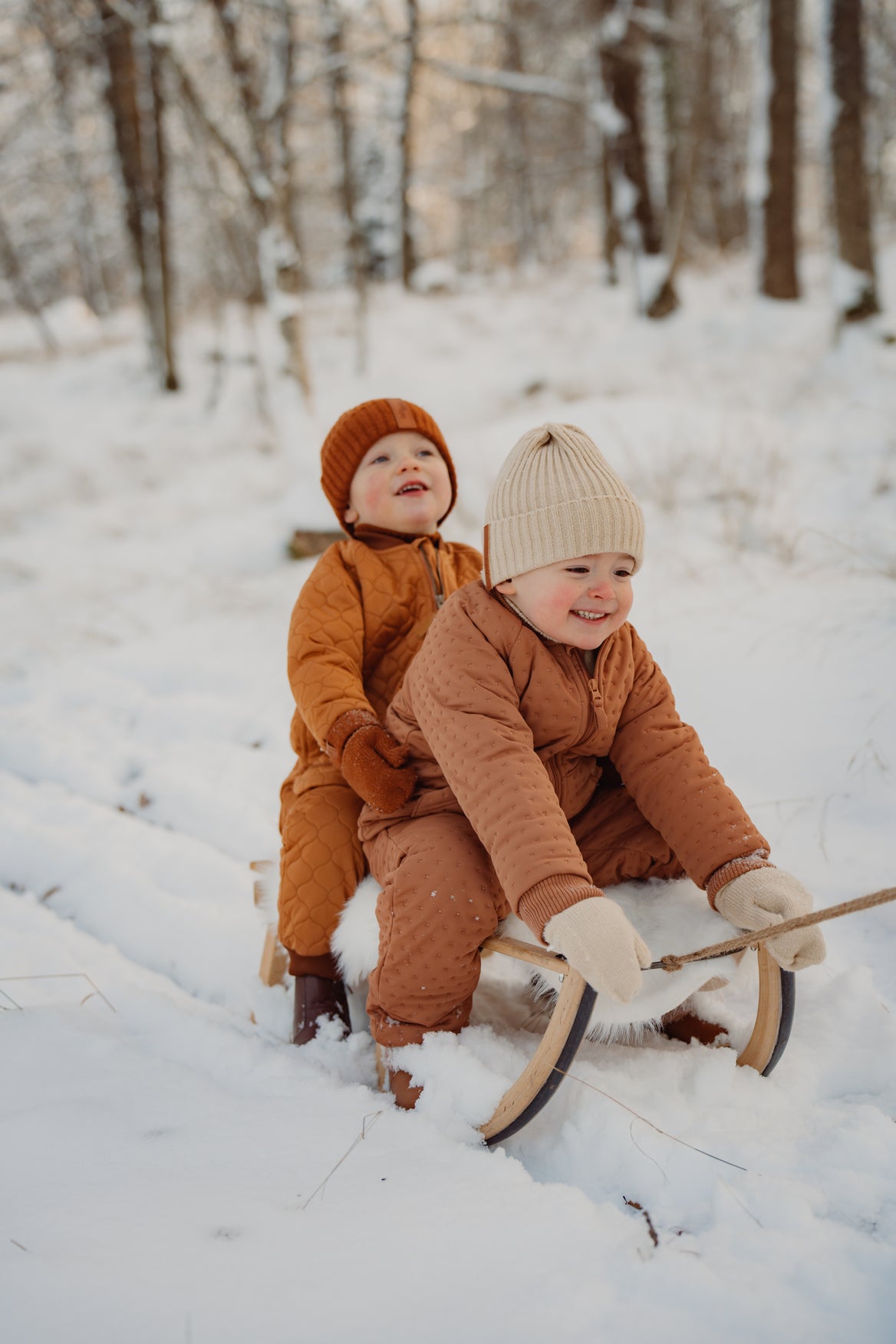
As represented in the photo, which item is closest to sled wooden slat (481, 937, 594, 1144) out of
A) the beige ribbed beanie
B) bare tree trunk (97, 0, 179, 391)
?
the beige ribbed beanie

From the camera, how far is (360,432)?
2.05 m

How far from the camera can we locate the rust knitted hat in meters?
2.05

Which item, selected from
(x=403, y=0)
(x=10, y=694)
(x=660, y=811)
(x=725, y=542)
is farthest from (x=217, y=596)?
(x=403, y=0)

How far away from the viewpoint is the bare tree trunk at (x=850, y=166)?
638 cm

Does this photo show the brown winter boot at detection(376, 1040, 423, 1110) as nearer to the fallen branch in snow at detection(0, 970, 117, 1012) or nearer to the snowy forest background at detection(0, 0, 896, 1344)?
the snowy forest background at detection(0, 0, 896, 1344)

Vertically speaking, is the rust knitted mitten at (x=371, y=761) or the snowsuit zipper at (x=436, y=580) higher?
the snowsuit zipper at (x=436, y=580)

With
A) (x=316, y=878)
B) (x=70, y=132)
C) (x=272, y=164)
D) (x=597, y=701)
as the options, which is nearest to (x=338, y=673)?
(x=316, y=878)

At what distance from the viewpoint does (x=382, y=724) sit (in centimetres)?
187

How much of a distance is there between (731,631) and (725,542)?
0.84 metres

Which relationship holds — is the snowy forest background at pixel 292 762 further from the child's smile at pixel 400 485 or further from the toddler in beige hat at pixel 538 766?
the child's smile at pixel 400 485

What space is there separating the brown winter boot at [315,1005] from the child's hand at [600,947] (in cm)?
72

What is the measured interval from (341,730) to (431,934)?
1.60 feet

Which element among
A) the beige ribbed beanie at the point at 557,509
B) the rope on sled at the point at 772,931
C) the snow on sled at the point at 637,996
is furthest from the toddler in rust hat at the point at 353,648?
the rope on sled at the point at 772,931

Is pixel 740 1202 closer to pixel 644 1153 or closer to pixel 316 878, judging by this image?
pixel 644 1153
